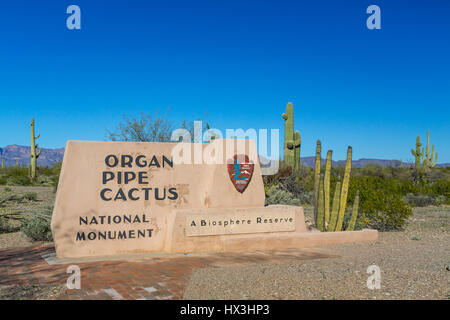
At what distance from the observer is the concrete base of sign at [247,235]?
338 inches

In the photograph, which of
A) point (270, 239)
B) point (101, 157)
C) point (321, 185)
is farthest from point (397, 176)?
point (101, 157)

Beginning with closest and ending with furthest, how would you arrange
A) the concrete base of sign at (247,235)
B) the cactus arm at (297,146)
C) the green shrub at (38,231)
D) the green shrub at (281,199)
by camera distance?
the concrete base of sign at (247,235) < the green shrub at (38,231) < the green shrub at (281,199) < the cactus arm at (297,146)

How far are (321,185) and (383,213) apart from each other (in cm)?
308

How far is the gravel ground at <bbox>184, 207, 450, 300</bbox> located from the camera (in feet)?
18.0

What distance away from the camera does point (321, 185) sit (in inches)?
416

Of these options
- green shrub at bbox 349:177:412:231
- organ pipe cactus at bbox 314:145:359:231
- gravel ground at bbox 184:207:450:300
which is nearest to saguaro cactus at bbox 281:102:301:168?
green shrub at bbox 349:177:412:231

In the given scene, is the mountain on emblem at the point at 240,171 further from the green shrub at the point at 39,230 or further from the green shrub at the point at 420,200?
the green shrub at the point at 420,200

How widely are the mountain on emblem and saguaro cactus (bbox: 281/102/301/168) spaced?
1284 centimetres

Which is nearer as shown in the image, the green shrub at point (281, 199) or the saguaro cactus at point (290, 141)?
the green shrub at point (281, 199)

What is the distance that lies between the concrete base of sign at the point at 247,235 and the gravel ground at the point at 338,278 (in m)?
0.51

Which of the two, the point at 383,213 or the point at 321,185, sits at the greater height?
the point at 321,185

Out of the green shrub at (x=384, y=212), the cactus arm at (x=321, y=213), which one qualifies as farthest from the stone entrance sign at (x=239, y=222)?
the green shrub at (x=384, y=212)

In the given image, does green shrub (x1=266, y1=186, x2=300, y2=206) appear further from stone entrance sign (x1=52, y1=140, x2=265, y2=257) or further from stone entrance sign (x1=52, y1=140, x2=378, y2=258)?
stone entrance sign (x1=52, y1=140, x2=265, y2=257)
